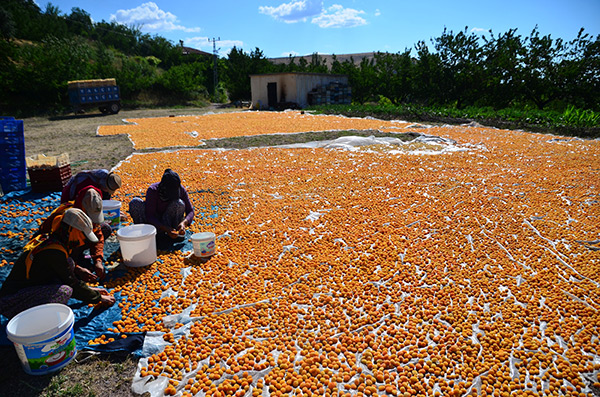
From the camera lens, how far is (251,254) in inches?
138

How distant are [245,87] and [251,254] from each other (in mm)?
26264

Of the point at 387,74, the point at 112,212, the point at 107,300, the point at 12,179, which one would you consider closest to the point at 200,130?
the point at 12,179

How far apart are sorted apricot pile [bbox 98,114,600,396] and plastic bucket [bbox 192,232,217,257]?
0.11 m

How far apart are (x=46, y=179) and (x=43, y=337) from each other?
3.69 m

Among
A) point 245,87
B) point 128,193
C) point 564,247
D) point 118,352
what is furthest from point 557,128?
point 245,87

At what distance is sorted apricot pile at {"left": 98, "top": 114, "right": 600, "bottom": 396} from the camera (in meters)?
2.09

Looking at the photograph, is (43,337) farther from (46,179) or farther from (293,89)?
(293,89)

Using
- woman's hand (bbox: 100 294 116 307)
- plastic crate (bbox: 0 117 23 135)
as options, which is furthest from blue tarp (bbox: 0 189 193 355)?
plastic crate (bbox: 0 117 23 135)

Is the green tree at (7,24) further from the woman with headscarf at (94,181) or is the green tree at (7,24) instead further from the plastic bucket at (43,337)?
the plastic bucket at (43,337)

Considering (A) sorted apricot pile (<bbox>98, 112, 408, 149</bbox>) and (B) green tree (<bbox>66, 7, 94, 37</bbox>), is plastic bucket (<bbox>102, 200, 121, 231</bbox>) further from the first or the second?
(B) green tree (<bbox>66, 7, 94, 37</bbox>)

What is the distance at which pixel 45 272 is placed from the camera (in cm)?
233

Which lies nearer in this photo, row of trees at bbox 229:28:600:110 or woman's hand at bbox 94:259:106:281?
woman's hand at bbox 94:259:106:281

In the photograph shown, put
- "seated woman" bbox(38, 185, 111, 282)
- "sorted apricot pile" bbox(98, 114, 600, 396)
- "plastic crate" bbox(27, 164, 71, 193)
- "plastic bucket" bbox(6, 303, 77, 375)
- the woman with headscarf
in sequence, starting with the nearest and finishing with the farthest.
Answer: "plastic bucket" bbox(6, 303, 77, 375) → "sorted apricot pile" bbox(98, 114, 600, 396) → "seated woman" bbox(38, 185, 111, 282) → the woman with headscarf → "plastic crate" bbox(27, 164, 71, 193)

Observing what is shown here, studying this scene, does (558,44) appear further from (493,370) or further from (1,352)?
(1,352)
